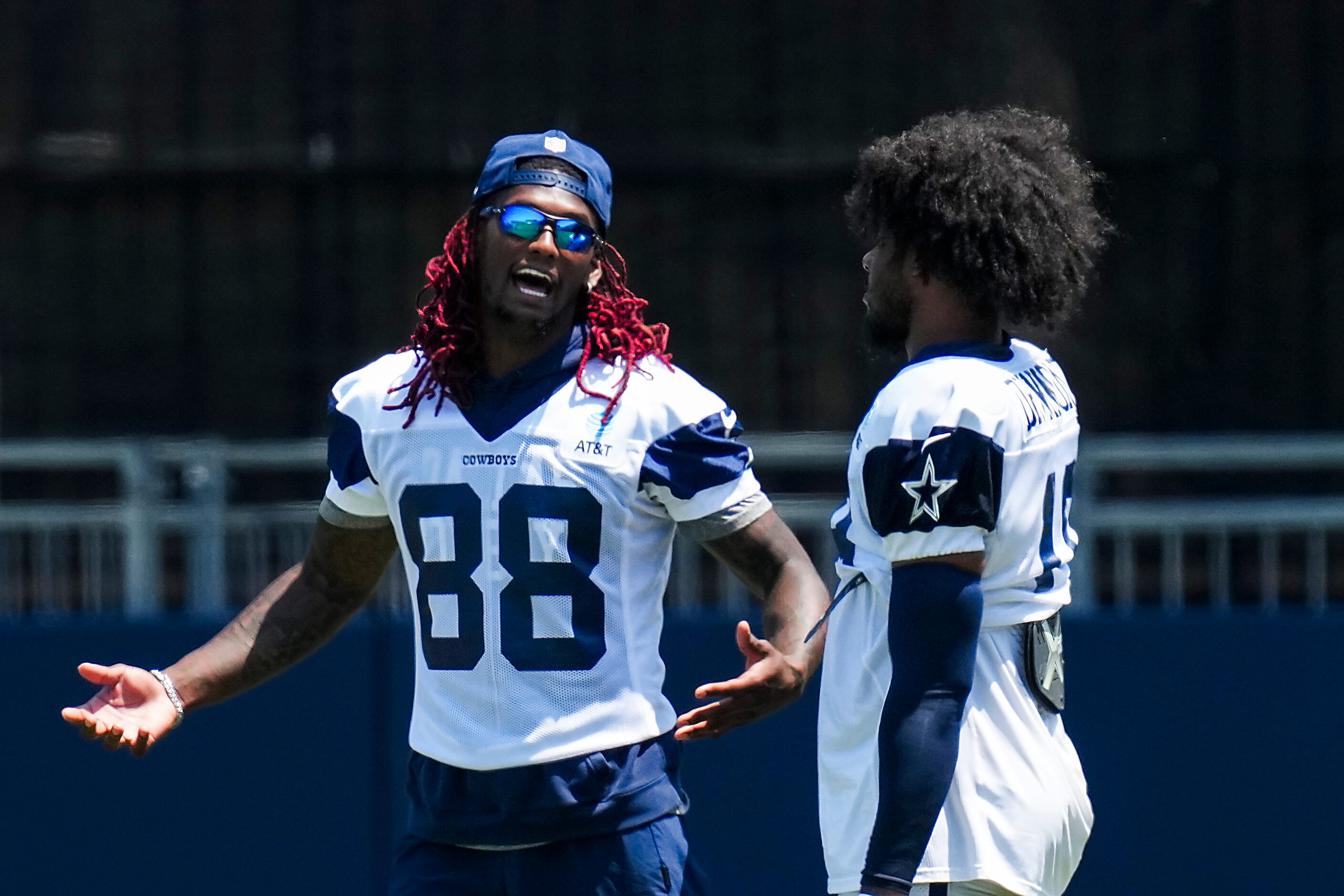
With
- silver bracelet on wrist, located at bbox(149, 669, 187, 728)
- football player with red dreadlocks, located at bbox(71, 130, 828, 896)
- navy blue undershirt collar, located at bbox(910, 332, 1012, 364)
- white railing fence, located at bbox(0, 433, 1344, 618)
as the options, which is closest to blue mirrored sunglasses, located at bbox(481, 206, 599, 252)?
football player with red dreadlocks, located at bbox(71, 130, 828, 896)

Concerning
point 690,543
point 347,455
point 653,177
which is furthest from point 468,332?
point 653,177

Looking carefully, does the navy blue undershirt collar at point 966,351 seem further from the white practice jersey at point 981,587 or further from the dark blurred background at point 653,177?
the dark blurred background at point 653,177

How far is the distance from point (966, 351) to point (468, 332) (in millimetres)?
1157

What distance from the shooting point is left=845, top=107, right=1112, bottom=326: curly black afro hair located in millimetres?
2691

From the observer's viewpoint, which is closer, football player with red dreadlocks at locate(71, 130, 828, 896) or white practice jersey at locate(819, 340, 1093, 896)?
white practice jersey at locate(819, 340, 1093, 896)

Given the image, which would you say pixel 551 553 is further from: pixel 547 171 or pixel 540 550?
pixel 547 171

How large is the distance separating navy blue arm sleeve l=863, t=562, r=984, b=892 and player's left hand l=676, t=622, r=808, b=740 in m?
0.38

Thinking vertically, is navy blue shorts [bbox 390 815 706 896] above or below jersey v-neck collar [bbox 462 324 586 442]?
below

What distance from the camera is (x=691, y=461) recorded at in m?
3.29

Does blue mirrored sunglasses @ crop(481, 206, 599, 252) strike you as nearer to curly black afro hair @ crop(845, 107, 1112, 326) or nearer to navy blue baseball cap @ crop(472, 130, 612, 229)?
navy blue baseball cap @ crop(472, 130, 612, 229)

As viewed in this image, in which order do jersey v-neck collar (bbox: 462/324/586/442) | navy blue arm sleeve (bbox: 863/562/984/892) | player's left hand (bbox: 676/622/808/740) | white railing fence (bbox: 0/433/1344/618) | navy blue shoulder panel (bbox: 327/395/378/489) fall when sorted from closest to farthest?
navy blue arm sleeve (bbox: 863/562/984/892) < player's left hand (bbox: 676/622/808/740) < jersey v-neck collar (bbox: 462/324/586/442) < navy blue shoulder panel (bbox: 327/395/378/489) < white railing fence (bbox: 0/433/1344/618)

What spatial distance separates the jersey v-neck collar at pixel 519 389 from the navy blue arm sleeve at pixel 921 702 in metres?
1.03

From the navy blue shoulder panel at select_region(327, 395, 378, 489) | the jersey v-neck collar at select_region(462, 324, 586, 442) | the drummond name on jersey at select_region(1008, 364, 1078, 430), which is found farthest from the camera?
the navy blue shoulder panel at select_region(327, 395, 378, 489)

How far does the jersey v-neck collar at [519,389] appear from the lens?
3.31 metres
